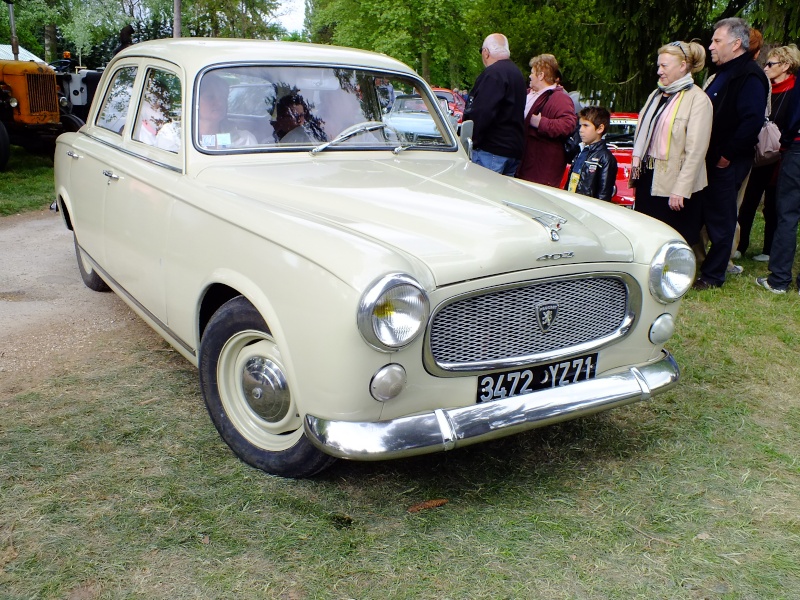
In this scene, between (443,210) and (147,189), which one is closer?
(443,210)

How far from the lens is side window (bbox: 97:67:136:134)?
424 cm

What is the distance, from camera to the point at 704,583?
2.43 metres

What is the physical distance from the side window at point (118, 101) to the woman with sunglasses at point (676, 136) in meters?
3.54

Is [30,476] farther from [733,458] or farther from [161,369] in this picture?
[733,458]

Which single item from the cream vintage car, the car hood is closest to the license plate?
the cream vintage car

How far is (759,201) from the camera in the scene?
677cm

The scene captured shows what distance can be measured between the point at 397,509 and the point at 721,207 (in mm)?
4072

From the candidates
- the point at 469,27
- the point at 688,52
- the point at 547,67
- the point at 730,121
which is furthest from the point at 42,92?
the point at 469,27

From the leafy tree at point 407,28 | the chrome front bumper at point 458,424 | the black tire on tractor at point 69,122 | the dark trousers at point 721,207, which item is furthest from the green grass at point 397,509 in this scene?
the leafy tree at point 407,28

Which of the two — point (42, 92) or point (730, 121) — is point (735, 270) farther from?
point (42, 92)

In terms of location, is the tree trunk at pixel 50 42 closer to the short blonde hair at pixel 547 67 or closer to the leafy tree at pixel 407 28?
the leafy tree at pixel 407 28

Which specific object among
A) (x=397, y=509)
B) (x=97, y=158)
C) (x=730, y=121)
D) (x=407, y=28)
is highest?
(x=407, y=28)

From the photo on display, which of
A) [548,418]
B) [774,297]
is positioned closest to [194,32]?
[774,297]

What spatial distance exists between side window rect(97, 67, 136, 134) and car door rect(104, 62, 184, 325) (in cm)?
22
